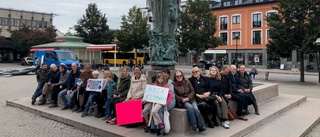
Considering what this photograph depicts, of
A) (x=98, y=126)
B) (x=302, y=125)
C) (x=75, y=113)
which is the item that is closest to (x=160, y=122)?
(x=98, y=126)

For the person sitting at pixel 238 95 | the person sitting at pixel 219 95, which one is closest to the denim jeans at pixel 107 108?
the person sitting at pixel 219 95

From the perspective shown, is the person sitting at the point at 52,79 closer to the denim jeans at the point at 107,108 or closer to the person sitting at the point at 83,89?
the person sitting at the point at 83,89

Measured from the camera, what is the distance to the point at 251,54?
160ft

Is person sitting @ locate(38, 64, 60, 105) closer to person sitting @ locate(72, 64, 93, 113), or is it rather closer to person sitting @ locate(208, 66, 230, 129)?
person sitting @ locate(72, 64, 93, 113)

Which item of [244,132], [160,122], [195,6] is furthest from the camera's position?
[195,6]

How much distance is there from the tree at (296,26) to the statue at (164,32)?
13.2m

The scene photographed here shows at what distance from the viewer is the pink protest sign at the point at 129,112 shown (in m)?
7.07

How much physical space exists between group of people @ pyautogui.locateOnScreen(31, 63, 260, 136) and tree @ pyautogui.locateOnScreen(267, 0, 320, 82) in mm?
13359

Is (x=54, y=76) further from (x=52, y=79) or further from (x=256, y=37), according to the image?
(x=256, y=37)

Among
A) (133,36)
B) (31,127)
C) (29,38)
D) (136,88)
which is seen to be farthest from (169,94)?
(29,38)

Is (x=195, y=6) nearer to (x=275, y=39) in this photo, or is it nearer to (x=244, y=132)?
(x=275, y=39)

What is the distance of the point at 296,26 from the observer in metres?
20.5

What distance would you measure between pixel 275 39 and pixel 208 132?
17.2 metres

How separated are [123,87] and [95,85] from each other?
3.54 ft
